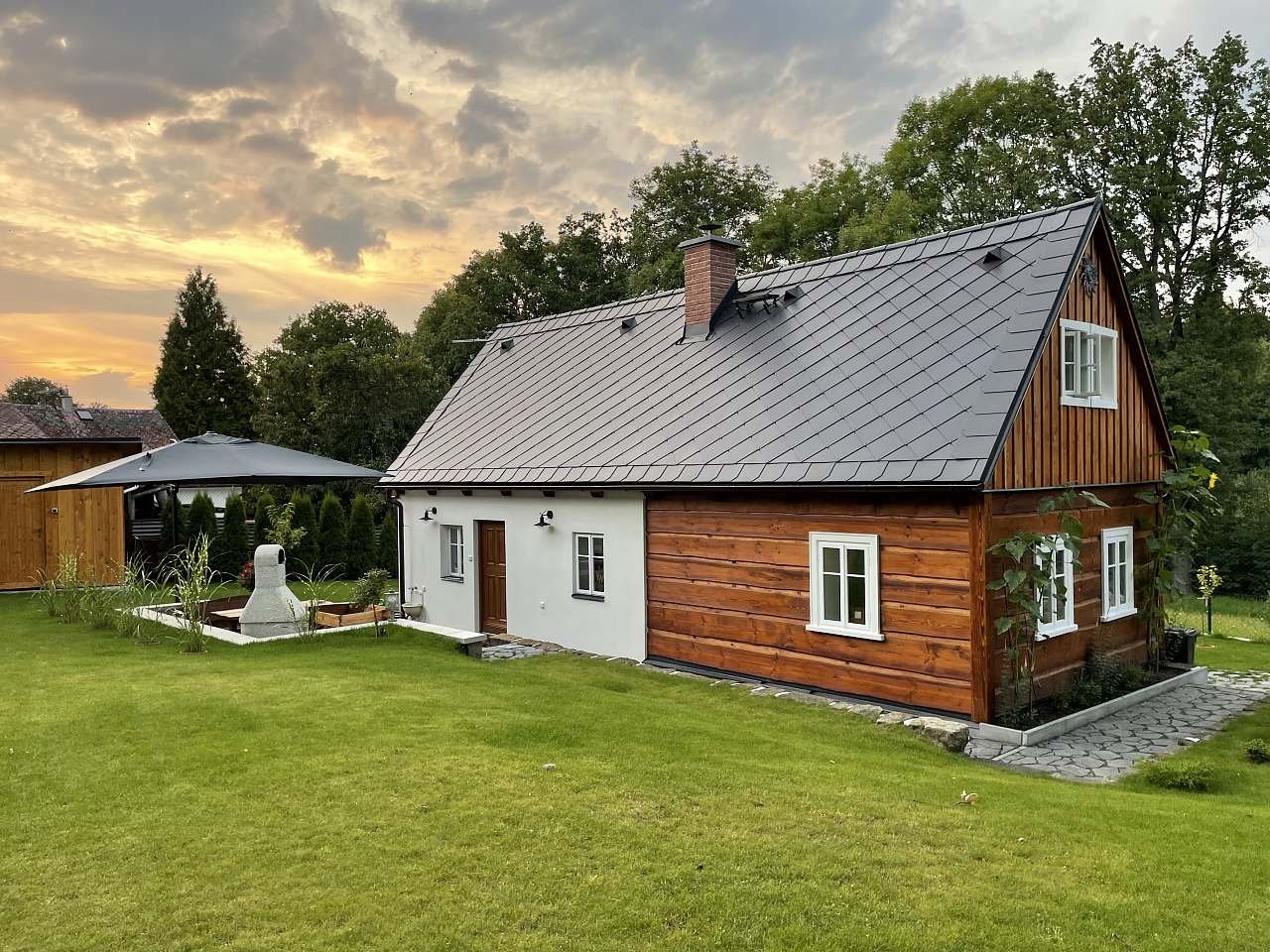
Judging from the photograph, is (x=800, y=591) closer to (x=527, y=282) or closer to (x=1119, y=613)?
(x=1119, y=613)

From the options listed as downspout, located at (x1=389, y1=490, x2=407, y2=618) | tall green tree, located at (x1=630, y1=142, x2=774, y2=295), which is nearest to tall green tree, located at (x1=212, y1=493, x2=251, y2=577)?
downspout, located at (x1=389, y1=490, x2=407, y2=618)

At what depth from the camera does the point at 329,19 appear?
1330 cm

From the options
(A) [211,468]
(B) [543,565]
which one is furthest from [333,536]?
(B) [543,565]

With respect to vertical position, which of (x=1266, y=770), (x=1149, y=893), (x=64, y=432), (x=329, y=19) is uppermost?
(x=329, y=19)

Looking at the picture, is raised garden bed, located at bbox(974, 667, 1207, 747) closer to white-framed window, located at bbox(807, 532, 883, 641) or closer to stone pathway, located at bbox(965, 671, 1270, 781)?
stone pathway, located at bbox(965, 671, 1270, 781)

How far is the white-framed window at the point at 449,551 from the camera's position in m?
15.7

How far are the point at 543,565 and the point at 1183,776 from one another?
348 inches

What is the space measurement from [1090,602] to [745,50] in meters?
12.9

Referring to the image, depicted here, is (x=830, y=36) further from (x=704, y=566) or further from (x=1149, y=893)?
(x=1149, y=893)

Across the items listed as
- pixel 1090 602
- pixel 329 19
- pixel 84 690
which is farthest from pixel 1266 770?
pixel 329 19

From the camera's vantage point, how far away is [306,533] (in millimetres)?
23391

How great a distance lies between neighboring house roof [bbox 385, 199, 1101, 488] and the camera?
31.4ft

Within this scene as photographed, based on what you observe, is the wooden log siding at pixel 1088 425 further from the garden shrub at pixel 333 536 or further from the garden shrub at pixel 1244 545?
the garden shrub at pixel 333 536

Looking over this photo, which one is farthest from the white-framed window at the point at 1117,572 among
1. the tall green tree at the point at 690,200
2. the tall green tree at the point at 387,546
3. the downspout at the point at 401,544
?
the tall green tree at the point at 690,200
